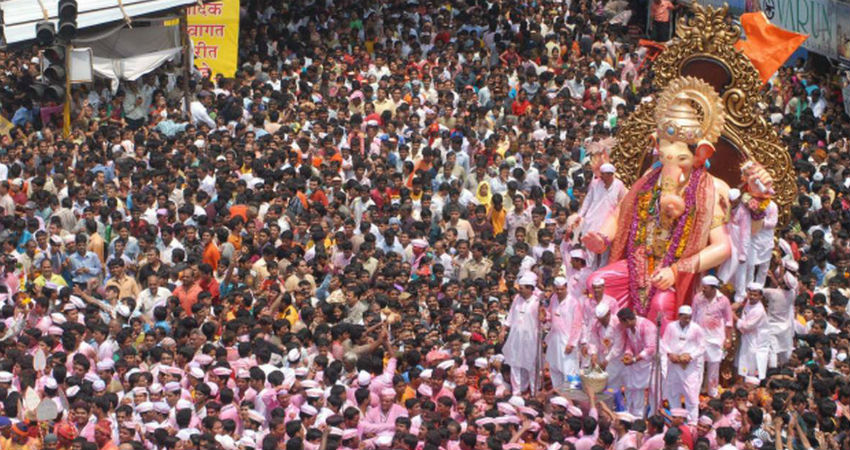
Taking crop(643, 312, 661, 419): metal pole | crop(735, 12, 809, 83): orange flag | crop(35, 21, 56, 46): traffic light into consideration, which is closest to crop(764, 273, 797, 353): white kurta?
crop(643, 312, 661, 419): metal pole

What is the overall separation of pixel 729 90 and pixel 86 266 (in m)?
7.32

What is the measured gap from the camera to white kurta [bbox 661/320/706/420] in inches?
749

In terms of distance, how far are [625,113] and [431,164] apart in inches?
144

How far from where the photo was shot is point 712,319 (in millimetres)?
19328

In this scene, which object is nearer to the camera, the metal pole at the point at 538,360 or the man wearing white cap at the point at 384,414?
the man wearing white cap at the point at 384,414

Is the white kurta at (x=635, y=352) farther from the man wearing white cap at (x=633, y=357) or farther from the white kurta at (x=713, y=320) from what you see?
the white kurta at (x=713, y=320)

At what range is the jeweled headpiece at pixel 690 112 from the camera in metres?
19.7

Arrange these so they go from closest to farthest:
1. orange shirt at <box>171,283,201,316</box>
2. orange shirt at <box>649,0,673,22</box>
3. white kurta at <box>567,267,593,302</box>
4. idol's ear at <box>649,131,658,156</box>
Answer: white kurta at <box>567,267,593,302</box>
idol's ear at <box>649,131,658,156</box>
orange shirt at <box>171,283,201,316</box>
orange shirt at <box>649,0,673,22</box>

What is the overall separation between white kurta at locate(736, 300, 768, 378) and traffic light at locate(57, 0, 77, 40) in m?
9.91

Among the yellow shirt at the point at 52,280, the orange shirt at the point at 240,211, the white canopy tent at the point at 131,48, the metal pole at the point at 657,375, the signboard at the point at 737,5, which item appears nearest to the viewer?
the metal pole at the point at 657,375

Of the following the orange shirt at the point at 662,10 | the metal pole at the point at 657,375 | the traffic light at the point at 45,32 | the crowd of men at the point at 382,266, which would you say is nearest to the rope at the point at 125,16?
the crowd of men at the point at 382,266

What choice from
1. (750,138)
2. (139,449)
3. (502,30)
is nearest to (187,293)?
(139,449)

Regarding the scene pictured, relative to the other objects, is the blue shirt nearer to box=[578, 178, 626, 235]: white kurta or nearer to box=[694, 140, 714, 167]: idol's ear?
box=[578, 178, 626, 235]: white kurta

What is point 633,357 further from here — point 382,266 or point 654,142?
point 382,266
